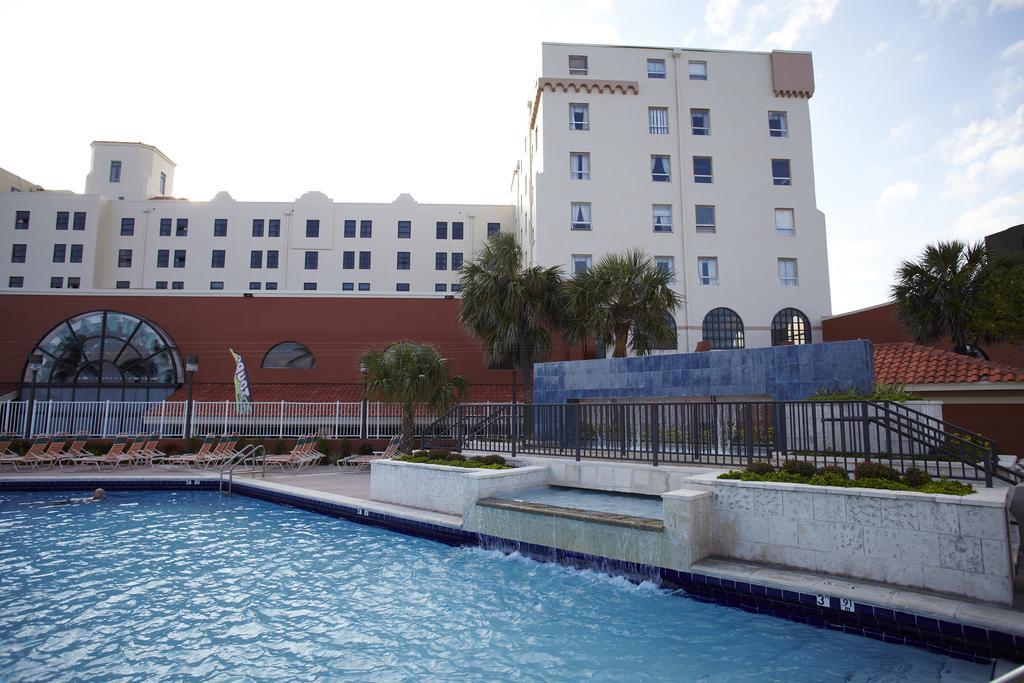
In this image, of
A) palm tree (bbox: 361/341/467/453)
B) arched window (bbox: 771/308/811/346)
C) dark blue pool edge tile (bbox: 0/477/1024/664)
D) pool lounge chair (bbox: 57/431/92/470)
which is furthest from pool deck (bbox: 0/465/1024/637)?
arched window (bbox: 771/308/811/346)

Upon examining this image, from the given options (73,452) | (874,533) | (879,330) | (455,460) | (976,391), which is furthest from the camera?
(879,330)

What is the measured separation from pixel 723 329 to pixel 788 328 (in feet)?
10.1

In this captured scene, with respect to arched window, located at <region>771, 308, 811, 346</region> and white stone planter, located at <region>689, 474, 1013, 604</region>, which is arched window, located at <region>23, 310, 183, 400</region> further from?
arched window, located at <region>771, 308, 811, 346</region>

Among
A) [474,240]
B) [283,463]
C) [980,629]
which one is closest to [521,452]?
[980,629]

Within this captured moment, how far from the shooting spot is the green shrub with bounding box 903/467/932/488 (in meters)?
6.39

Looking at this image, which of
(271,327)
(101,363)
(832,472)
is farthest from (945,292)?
(101,363)

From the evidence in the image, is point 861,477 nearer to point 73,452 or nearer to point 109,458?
point 109,458

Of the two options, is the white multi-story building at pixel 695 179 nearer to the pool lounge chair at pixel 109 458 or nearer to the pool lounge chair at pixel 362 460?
the pool lounge chair at pixel 362 460

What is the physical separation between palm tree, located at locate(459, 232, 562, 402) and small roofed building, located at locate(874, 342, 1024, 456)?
30.3 ft

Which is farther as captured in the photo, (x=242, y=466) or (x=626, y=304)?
(x=626, y=304)

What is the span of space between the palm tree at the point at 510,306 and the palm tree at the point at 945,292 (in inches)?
449

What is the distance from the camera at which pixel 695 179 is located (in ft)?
91.1

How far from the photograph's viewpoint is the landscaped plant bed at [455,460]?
10685 millimetres

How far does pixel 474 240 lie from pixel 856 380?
30.3 metres
